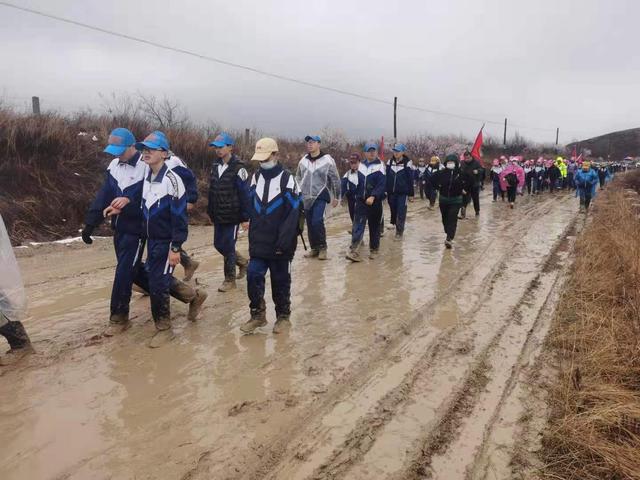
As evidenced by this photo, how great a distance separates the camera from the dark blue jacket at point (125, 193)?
4758mm

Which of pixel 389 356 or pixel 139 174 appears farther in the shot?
pixel 139 174

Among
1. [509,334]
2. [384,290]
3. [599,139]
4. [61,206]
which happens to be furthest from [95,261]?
[599,139]

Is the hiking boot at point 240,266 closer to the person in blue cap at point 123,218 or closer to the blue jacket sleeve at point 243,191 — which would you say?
the blue jacket sleeve at point 243,191

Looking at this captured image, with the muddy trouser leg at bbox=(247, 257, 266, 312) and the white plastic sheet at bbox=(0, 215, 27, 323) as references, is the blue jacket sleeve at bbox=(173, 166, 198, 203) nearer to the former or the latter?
the muddy trouser leg at bbox=(247, 257, 266, 312)

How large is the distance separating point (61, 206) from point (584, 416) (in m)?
10.7

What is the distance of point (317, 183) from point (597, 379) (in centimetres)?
513

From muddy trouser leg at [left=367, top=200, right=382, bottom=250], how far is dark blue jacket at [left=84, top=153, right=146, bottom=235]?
4.44 meters

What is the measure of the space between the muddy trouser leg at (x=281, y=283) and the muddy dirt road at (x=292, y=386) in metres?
0.24

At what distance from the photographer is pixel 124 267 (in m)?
4.82

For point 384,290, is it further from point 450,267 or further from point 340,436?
point 340,436

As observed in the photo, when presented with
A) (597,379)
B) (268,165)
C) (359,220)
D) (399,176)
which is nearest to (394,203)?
(399,176)

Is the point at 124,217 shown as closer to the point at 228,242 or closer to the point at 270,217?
the point at 270,217

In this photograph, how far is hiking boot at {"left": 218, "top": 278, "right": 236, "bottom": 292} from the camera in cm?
631

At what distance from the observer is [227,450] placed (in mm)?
2959
